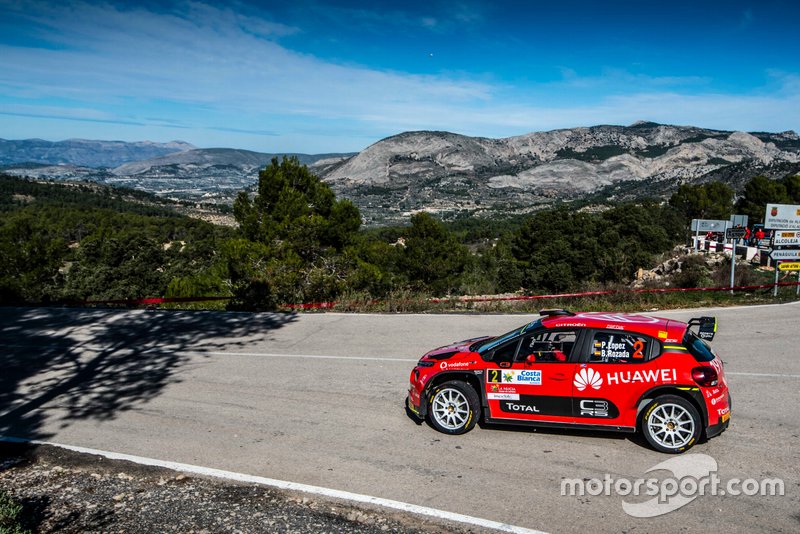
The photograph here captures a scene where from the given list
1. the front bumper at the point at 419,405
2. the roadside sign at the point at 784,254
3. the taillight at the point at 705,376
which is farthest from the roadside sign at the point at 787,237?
the front bumper at the point at 419,405

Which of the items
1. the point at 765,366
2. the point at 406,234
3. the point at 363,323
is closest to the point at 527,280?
the point at 406,234

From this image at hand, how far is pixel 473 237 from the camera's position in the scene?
99.4 m

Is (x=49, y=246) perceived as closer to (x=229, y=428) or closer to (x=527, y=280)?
(x=527, y=280)

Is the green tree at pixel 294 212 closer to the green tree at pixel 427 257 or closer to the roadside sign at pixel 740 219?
the green tree at pixel 427 257

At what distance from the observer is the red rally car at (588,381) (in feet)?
19.6

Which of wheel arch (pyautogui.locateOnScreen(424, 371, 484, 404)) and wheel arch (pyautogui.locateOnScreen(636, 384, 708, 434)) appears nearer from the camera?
wheel arch (pyautogui.locateOnScreen(636, 384, 708, 434))

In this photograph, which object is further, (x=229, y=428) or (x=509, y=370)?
(x=229, y=428)

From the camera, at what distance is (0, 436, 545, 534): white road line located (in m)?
4.82

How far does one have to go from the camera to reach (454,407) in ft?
22.3

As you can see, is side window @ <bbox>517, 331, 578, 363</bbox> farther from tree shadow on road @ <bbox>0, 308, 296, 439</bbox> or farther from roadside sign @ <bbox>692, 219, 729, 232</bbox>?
roadside sign @ <bbox>692, 219, 729, 232</bbox>

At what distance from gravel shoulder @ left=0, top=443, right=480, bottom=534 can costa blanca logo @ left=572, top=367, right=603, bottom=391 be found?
2.29 metres

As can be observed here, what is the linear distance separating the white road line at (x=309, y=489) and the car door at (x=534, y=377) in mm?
1896

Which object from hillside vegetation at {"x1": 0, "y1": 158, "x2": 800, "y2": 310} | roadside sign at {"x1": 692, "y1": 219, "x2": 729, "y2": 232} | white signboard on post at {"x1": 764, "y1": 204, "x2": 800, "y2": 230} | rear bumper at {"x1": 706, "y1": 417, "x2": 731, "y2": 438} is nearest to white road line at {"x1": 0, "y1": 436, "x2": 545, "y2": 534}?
rear bumper at {"x1": 706, "y1": 417, "x2": 731, "y2": 438}

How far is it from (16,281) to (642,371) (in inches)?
2059
